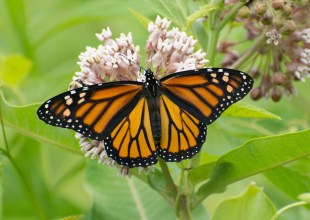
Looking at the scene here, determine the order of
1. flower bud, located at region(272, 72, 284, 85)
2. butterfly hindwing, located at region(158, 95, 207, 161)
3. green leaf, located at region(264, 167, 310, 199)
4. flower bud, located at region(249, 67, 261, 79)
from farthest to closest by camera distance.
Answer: flower bud, located at region(249, 67, 261, 79)
flower bud, located at region(272, 72, 284, 85)
green leaf, located at region(264, 167, 310, 199)
butterfly hindwing, located at region(158, 95, 207, 161)

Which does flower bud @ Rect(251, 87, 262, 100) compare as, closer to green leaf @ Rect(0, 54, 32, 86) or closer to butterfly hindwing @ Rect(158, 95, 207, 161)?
butterfly hindwing @ Rect(158, 95, 207, 161)

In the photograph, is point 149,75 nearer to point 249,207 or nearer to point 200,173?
point 200,173

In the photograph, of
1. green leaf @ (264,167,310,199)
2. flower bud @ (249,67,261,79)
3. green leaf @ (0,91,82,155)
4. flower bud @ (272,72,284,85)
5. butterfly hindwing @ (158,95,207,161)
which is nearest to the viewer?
butterfly hindwing @ (158,95,207,161)

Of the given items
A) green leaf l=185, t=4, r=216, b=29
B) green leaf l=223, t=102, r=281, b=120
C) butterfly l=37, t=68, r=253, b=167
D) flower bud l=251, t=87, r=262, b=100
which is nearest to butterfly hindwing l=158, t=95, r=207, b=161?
butterfly l=37, t=68, r=253, b=167

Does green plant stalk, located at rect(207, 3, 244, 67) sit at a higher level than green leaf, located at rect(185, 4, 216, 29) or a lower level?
lower

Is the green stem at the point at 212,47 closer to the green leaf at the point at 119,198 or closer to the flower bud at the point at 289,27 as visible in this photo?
the flower bud at the point at 289,27

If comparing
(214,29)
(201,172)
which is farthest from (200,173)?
(214,29)

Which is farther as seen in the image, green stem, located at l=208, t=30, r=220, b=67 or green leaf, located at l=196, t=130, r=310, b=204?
green stem, located at l=208, t=30, r=220, b=67
